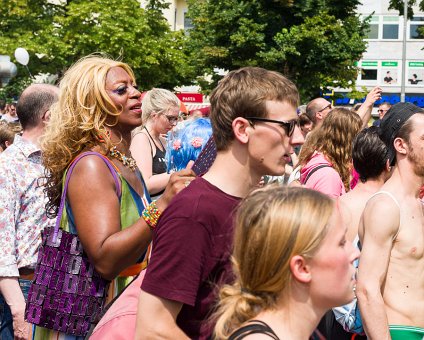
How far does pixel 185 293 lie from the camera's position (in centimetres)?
247

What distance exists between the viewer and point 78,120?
3650 millimetres

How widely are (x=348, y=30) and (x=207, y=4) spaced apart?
277 inches

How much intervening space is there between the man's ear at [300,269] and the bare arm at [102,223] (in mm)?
1034

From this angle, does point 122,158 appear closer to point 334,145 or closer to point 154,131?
point 334,145

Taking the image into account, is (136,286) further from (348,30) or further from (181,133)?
(348,30)

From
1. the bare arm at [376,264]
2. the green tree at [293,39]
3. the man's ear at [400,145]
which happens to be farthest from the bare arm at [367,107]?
the green tree at [293,39]

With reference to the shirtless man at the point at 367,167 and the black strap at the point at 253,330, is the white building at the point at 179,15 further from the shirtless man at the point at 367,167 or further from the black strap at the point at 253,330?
the black strap at the point at 253,330

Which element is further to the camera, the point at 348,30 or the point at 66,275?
the point at 348,30

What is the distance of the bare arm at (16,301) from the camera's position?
179 inches

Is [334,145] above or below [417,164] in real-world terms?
below

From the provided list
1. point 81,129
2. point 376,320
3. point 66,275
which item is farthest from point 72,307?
point 376,320

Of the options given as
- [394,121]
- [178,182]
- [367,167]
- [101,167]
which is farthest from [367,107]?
[178,182]

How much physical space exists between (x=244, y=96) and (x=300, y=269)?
691 mm

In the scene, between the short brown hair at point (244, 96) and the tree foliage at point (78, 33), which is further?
the tree foliage at point (78, 33)
